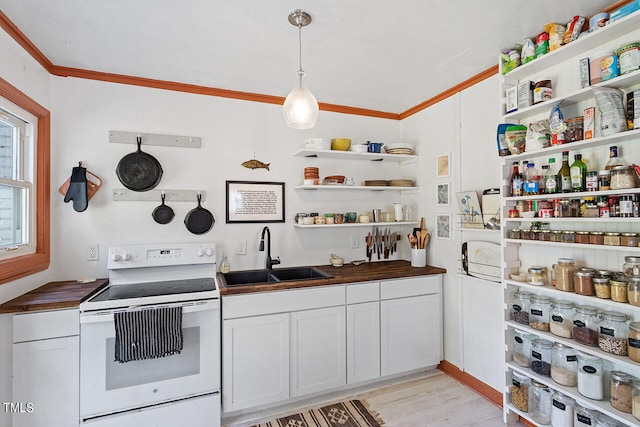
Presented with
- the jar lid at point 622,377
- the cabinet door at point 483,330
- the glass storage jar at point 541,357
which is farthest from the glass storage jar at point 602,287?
the cabinet door at point 483,330

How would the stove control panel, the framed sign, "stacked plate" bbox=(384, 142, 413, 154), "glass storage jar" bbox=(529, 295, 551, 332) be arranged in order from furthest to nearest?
"stacked plate" bbox=(384, 142, 413, 154) → the framed sign → the stove control panel → "glass storage jar" bbox=(529, 295, 551, 332)

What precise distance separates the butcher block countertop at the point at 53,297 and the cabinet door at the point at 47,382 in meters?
0.19

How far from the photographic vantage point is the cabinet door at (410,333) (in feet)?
8.25

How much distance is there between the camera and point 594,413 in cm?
165

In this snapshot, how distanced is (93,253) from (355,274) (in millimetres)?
1965

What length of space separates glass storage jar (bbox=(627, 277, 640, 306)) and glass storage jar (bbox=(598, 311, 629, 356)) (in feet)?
0.59

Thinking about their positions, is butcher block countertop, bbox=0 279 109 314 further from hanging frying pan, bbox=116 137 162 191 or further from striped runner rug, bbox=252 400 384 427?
striped runner rug, bbox=252 400 384 427

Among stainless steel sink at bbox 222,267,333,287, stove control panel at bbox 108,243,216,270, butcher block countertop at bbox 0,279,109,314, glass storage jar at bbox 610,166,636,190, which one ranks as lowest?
stainless steel sink at bbox 222,267,333,287

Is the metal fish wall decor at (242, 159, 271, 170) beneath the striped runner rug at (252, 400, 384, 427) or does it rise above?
above

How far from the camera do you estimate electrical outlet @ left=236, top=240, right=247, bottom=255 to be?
267 centimetres

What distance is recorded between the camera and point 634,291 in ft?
4.71

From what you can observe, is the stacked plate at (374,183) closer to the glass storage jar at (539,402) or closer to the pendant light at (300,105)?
the pendant light at (300,105)

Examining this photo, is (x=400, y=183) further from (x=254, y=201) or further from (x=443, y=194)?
(x=254, y=201)

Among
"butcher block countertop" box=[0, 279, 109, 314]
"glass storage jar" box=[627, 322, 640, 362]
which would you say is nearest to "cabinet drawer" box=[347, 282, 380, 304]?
"glass storage jar" box=[627, 322, 640, 362]
